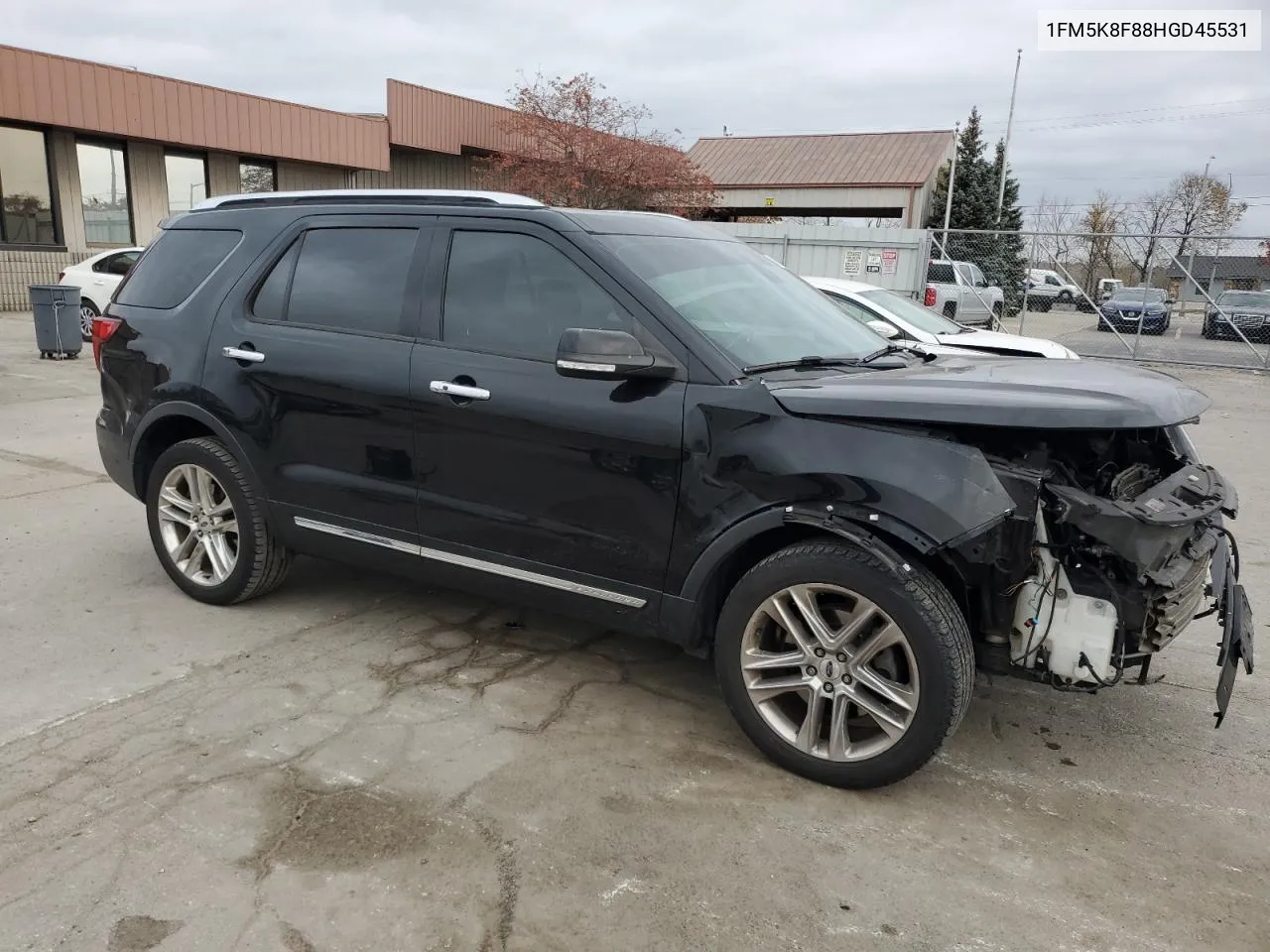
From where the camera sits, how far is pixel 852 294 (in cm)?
923

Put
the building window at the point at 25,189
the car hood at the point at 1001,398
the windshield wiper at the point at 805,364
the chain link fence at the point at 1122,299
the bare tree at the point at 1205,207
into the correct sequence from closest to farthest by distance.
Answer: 1. the car hood at the point at 1001,398
2. the windshield wiper at the point at 805,364
3. the chain link fence at the point at 1122,299
4. the building window at the point at 25,189
5. the bare tree at the point at 1205,207

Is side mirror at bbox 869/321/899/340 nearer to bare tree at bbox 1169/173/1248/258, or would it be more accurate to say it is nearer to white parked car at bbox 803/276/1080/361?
white parked car at bbox 803/276/1080/361

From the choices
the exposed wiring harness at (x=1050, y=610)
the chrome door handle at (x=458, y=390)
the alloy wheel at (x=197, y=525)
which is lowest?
the alloy wheel at (x=197, y=525)

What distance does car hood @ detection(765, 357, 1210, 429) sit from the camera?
9.31ft

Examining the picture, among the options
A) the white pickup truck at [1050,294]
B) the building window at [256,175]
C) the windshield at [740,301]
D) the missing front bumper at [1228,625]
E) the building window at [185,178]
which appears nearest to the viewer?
the missing front bumper at [1228,625]

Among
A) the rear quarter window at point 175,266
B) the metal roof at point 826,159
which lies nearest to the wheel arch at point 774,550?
the rear quarter window at point 175,266

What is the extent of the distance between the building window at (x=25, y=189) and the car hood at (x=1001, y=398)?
20.4m

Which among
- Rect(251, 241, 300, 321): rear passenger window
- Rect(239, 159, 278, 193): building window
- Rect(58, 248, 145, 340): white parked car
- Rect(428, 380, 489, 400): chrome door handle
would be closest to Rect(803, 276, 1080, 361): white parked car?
Rect(251, 241, 300, 321): rear passenger window

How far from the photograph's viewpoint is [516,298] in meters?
3.72

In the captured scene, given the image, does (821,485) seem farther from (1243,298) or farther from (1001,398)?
(1243,298)

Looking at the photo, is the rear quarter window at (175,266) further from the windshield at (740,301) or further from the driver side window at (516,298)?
the windshield at (740,301)

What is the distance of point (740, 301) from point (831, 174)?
101 ft

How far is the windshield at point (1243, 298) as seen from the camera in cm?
2131

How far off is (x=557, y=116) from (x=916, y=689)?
25003 millimetres
